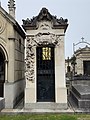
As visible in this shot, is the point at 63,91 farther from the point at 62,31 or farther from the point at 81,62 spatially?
the point at 81,62

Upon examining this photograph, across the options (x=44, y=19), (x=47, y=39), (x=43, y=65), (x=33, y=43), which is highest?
(x=44, y=19)

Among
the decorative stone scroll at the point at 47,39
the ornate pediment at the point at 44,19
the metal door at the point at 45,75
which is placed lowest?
the metal door at the point at 45,75

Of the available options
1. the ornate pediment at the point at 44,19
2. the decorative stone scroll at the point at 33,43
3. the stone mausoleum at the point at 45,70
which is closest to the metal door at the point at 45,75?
the stone mausoleum at the point at 45,70

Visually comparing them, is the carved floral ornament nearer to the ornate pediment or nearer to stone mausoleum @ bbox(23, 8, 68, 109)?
stone mausoleum @ bbox(23, 8, 68, 109)

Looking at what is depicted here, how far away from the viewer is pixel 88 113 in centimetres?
970

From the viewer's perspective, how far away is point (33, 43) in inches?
434

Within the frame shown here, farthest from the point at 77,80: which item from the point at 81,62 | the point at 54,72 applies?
the point at 81,62

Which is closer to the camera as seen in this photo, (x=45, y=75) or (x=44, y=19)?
(x=44, y=19)

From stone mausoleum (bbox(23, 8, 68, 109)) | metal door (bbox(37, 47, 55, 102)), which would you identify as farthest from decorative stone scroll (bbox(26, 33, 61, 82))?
metal door (bbox(37, 47, 55, 102))

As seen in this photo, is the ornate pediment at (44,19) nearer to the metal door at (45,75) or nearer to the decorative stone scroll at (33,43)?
the decorative stone scroll at (33,43)

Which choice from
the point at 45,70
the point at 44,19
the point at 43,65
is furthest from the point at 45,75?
the point at 44,19

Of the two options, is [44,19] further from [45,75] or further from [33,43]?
[45,75]

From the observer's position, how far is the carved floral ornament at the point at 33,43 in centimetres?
1097

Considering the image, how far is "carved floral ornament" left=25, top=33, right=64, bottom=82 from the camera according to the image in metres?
11.0
